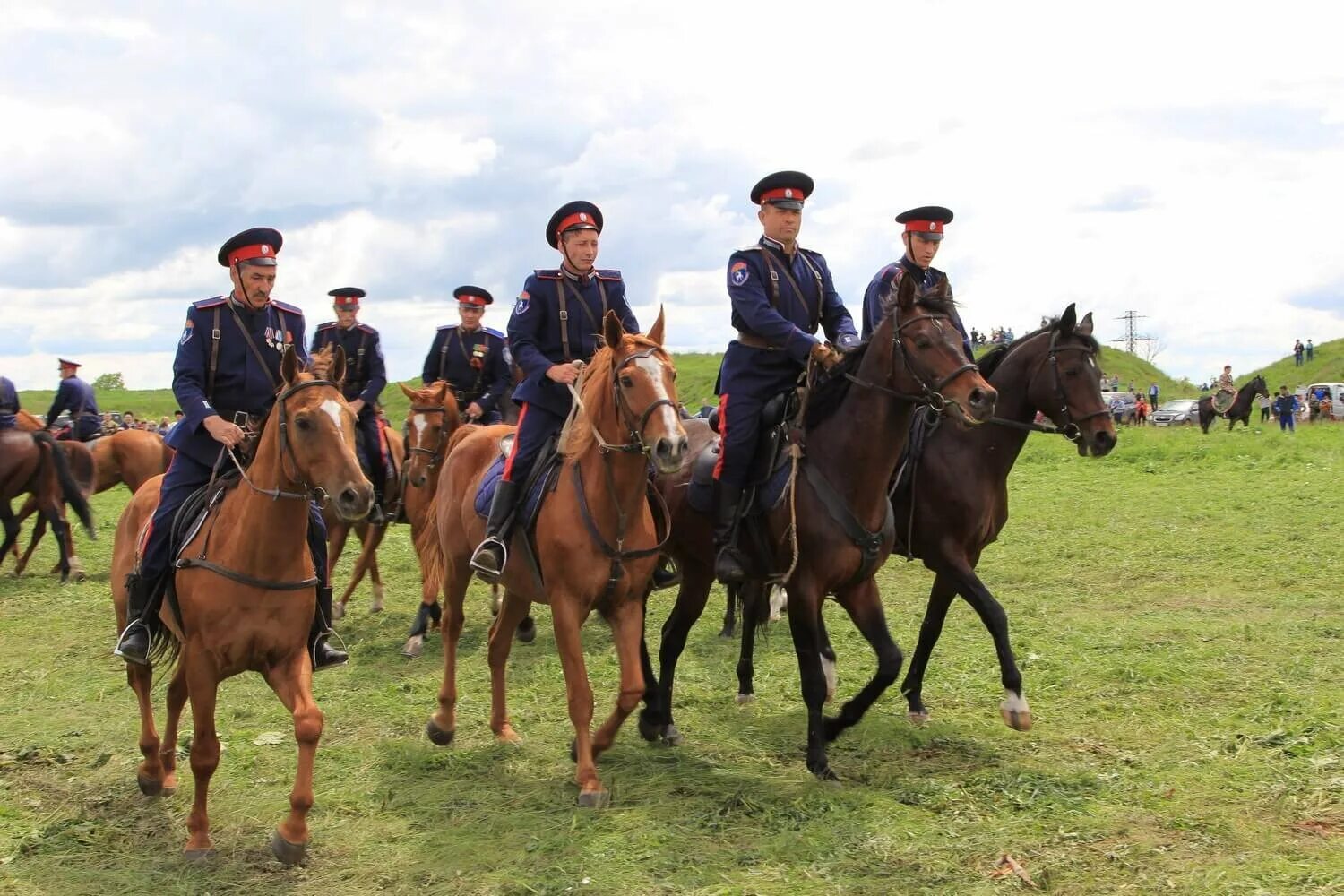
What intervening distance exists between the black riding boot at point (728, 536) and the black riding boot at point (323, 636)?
Result: 94.9 inches

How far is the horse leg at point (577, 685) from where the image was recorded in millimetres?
6691

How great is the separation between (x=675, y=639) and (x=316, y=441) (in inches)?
132

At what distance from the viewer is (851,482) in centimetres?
723

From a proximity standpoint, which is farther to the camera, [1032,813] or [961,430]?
[961,430]

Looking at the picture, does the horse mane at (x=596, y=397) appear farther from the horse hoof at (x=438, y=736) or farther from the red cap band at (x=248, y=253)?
the horse hoof at (x=438, y=736)

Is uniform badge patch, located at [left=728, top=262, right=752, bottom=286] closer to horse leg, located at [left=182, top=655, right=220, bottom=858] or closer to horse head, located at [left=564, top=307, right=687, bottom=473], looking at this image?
horse head, located at [left=564, top=307, right=687, bottom=473]

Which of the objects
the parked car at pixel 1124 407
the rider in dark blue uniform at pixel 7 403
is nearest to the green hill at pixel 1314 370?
the parked car at pixel 1124 407

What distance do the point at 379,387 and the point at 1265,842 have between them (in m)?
7.65

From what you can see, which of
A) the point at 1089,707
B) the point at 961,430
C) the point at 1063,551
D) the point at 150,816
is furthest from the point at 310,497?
the point at 1063,551

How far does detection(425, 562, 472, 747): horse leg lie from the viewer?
Answer: 26.1 ft

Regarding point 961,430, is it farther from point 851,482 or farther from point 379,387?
point 379,387

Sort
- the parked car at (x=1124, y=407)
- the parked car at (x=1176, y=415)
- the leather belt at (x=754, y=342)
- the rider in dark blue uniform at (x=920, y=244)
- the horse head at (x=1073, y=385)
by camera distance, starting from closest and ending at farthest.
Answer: the leather belt at (x=754, y=342) < the horse head at (x=1073, y=385) < the rider in dark blue uniform at (x=920, y=244) < the parked car at (x=1124, y=407) < the parked car at (x=1176, y=415)

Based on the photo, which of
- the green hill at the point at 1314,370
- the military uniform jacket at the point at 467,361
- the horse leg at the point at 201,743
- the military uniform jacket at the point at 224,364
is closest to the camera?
the horse leg at the point at 201,743

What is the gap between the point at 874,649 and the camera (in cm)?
727
